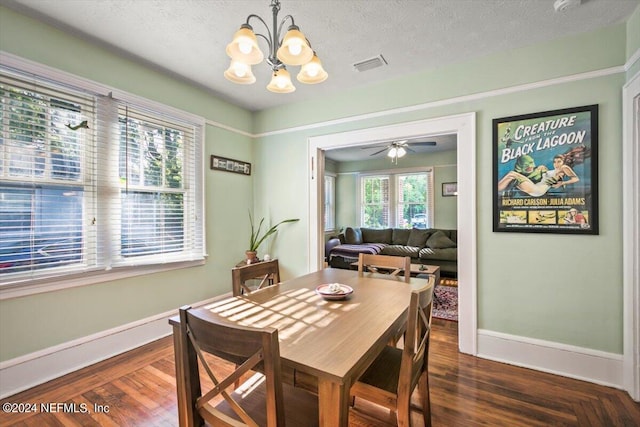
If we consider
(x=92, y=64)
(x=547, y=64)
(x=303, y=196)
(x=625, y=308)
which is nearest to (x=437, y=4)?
(x=547, y=64)

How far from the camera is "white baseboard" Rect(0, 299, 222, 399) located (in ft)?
6.30

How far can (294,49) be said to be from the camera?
1.47 m

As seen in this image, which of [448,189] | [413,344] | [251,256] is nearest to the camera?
[413,344]

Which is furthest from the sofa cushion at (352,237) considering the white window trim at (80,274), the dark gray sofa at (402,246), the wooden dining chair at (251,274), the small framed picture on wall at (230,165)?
the wooden dining chair at (251,274)

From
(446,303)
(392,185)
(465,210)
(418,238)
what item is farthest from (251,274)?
(392,185)

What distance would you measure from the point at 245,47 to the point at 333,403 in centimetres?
164

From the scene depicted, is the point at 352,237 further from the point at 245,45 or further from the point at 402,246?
the point at 245,45

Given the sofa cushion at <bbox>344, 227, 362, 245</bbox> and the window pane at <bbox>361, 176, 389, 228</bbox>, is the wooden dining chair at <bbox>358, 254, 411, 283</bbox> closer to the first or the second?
the sofa cushion at <bbox>344, 227, 362, 245</bbox>

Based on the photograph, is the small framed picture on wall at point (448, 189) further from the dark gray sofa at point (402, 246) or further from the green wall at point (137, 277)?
the green wall at point (137, 277)

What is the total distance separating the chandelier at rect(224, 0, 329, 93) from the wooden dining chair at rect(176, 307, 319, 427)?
51.0 inches

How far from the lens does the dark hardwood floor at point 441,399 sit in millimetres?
1694

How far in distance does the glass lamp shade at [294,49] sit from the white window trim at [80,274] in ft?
5.84

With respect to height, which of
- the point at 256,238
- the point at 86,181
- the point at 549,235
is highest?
the point at 86,181

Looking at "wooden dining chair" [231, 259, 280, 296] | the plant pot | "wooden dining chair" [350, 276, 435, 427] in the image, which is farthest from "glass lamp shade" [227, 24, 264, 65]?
the plant pot
